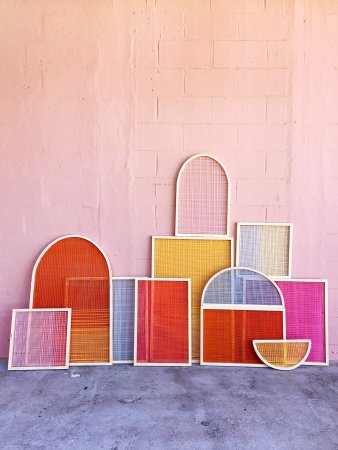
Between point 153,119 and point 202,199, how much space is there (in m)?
0.64

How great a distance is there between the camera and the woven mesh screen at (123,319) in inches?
101

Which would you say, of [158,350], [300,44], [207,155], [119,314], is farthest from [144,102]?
[158,350]

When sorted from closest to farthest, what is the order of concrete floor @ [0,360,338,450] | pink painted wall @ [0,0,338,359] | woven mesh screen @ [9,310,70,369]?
concrete floor @ [0,360,338,450]
woven mesh screen @ [9,310,70,369]
pink painted wall @ [0,0,338,359]

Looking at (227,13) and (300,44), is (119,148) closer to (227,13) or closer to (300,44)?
(227,13)

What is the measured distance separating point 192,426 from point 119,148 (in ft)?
5.73

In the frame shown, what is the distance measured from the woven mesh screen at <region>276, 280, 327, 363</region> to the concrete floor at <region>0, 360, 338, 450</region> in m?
0.16

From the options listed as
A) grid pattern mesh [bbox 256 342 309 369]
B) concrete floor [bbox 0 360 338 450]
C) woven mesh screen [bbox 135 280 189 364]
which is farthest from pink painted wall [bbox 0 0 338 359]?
concrete floor [bbox 0 360 338 450]

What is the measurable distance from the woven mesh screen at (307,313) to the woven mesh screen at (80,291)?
47.0 inches

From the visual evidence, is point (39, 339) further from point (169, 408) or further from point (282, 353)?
point (282, 353)

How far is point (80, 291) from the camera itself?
2584 millimetres

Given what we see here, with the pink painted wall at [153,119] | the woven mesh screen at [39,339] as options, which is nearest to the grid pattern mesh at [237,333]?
the pink painted wall at [153,119]

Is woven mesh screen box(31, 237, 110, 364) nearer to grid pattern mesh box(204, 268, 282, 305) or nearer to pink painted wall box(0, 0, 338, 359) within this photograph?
pink painted wall box(0, 0, 338, 359)

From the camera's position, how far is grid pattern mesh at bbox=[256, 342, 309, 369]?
2.48 metres

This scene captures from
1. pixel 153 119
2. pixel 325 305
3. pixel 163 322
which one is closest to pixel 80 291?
pixel 163 322
